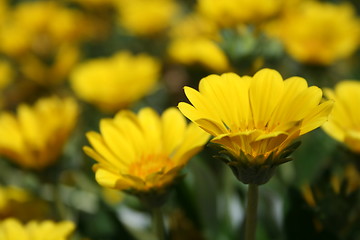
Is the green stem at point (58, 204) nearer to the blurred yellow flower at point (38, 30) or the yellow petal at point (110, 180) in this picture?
the yellow petal at point (110, 180)

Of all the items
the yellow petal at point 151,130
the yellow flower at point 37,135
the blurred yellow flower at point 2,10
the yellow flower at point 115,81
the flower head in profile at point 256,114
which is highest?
the flower head in profile at point 256,114

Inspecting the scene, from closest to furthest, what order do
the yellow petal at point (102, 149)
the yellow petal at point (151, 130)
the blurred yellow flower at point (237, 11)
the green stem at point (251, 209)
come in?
the green stem at point (251, 209), the yellow petal at point (102, 149), the yellow petal at point (151, 130), the blurred yellow flower at point (237, 11)

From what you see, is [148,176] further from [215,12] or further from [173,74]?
[173,74]

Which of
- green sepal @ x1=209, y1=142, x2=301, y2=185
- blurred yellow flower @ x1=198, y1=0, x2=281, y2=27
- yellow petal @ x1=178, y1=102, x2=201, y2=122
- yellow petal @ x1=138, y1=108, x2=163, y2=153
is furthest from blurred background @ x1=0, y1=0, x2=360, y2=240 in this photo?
yellow petal @ x1=178, y1=102, x2=201, y2=122

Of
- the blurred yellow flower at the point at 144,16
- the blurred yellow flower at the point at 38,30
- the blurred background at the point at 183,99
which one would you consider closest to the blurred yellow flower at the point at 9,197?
the blurred background at the point at 183,99

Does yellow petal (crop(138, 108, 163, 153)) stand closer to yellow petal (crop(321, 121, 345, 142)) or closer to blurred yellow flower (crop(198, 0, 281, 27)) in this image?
yellow petal (crop(321, 121, 345, 142))

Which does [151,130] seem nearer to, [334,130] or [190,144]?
[190,144]

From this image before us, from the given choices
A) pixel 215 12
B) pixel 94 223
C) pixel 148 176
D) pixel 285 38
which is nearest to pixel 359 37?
pixel 285 38

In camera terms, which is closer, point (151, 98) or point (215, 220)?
point (215, 220)
